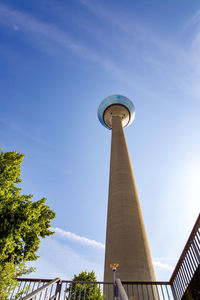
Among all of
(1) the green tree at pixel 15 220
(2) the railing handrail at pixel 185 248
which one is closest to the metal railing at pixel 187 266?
(2) the railing handrail at pixel 185 248

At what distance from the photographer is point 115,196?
1619 cm

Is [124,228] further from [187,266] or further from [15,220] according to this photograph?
[187,266]

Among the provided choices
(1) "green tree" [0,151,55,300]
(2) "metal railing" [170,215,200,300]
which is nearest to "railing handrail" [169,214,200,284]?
(2) "metal railing" [170,215,200,300]

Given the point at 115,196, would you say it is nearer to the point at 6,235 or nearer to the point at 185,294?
the point at 6,235

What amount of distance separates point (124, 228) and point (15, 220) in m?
7.26

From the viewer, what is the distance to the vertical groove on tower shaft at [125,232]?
457 inches

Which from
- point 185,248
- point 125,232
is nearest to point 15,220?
point 125,232

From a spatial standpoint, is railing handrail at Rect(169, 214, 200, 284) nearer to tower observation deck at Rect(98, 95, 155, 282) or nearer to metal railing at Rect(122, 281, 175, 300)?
metal railing at Rect(122, 281, 175, 300)

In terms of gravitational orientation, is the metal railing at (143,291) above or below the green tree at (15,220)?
below

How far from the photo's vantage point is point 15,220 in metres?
9.91

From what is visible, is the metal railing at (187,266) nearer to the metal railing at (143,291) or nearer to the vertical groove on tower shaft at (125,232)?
the metal railing at (143,291)

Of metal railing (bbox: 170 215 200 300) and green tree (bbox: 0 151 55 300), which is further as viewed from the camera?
green tree (bbox: 0 151 55 300)

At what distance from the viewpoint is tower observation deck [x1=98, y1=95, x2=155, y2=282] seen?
11.7 metres

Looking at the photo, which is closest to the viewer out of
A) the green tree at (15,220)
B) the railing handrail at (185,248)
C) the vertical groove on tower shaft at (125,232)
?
the railing handrail at (185,248)
